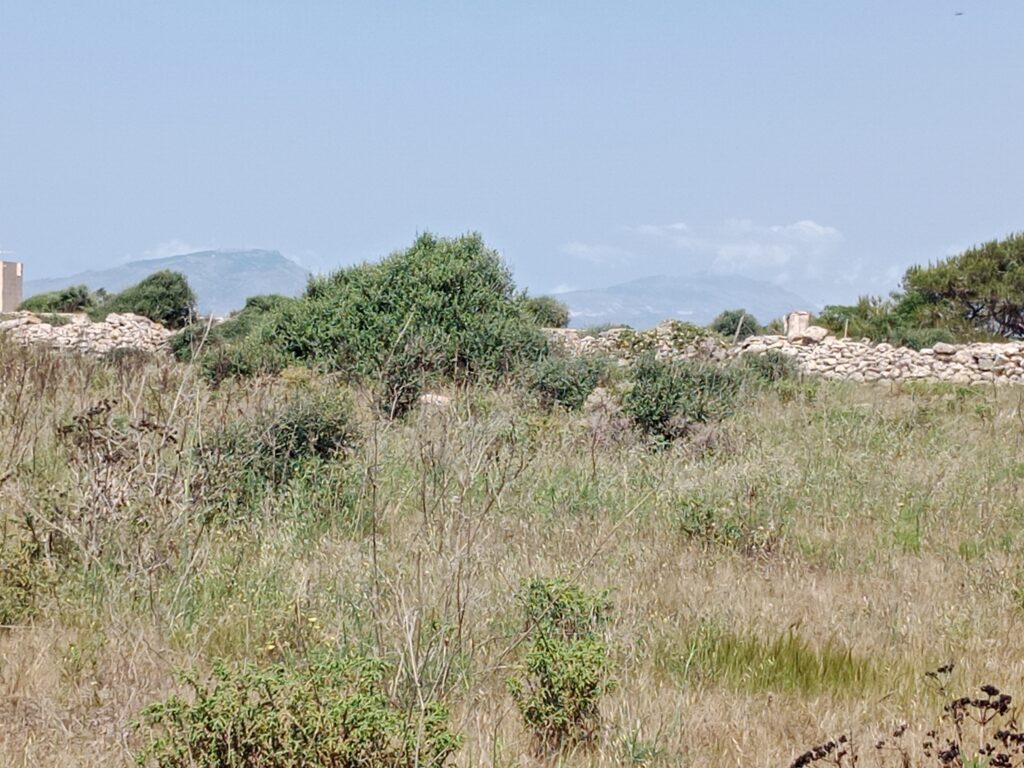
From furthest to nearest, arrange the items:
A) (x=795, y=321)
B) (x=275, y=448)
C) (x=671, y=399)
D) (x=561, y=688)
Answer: (x=795, y=321)
(x=671, y=399)
(x=275, y=448)
(x=561, y=688)

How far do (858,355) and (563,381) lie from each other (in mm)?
7571

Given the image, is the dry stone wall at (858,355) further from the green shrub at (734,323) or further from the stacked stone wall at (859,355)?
the green shrub at (734,323)

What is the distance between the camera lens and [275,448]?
20.7 ft

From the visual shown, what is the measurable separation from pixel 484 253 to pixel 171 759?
10.9 meters

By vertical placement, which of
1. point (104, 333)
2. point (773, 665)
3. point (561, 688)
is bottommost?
point (773, 665)

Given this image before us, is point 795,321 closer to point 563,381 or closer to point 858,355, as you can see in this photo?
point 858,355

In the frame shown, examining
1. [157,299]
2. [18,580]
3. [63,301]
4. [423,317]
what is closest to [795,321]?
[423,317]

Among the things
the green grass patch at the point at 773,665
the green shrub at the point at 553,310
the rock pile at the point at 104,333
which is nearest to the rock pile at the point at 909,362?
the rock pile at the point at 104,333

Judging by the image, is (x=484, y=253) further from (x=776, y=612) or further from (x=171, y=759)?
(x=171, y=759)

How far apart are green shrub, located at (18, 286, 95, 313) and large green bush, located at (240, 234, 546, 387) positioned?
19.6 m

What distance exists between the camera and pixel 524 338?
1215 centimetres

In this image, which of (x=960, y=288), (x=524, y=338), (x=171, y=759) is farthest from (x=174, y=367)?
(x=960, y=288)

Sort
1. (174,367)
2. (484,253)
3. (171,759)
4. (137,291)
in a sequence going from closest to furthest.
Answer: (171,759) → (174,367) → (484,253) → (137,291)

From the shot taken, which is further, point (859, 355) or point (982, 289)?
point (982, 289)
